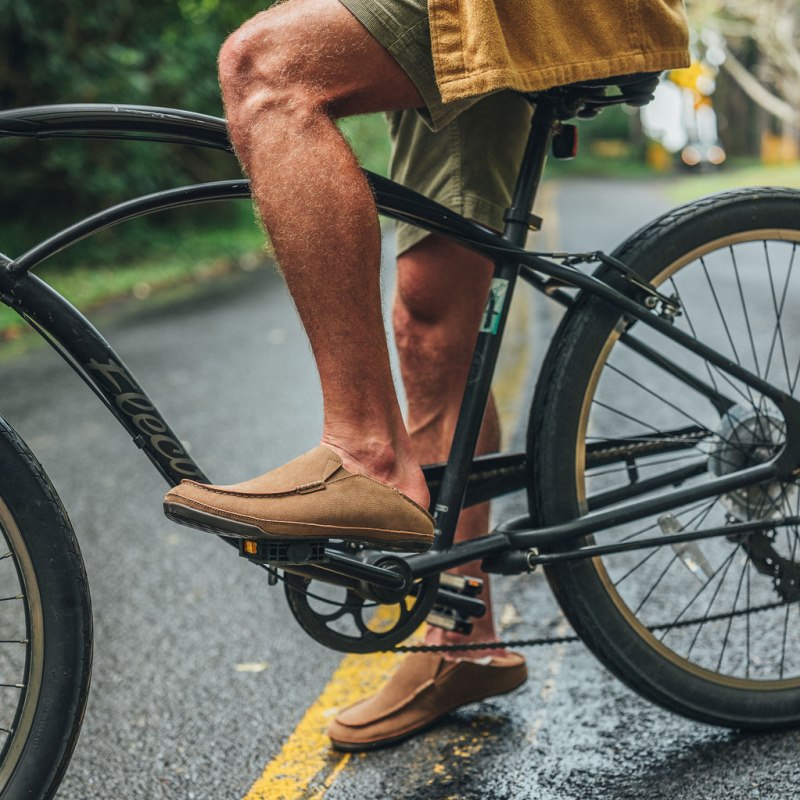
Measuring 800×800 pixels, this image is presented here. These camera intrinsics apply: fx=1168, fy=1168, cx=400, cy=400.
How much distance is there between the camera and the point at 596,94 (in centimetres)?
214

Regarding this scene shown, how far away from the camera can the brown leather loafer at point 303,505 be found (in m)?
1.81

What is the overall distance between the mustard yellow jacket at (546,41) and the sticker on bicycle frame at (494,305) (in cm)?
42

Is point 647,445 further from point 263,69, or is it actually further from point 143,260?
point 143,260

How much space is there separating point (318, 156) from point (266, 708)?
4.48 ft

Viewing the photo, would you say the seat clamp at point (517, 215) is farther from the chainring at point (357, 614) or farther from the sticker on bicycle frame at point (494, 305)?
the chainring at point (357, 614)

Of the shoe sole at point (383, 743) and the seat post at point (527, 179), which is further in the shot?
the shoe sole at point (383, 743)

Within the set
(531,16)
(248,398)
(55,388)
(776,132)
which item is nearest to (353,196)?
(531,16)

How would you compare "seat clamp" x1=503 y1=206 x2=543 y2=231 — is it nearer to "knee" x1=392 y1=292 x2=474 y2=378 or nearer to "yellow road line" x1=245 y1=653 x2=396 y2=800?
"knee" x1=392 y1=292 x2=474 y2=378

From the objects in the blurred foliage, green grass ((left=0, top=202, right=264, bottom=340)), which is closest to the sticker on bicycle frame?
green grass ((left=0, top=202, right=264, bottom=340))

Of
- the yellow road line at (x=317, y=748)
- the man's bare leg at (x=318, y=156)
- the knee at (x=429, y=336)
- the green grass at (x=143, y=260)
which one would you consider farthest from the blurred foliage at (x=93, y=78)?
the man's bare leg at (x=318, y=156)

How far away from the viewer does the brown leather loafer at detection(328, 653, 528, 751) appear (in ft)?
7.80

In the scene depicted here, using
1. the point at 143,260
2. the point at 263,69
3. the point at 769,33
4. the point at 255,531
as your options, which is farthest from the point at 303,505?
the point at 769,33

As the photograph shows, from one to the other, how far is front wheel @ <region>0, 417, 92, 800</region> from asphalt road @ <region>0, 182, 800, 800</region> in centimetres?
45

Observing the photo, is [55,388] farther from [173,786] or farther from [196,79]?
[196,79]
